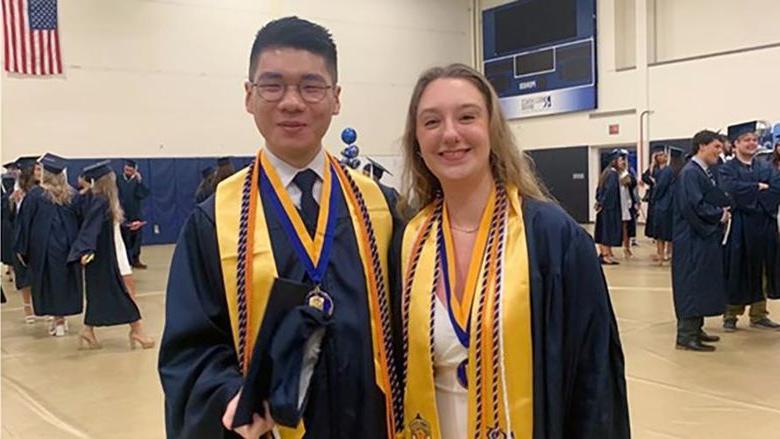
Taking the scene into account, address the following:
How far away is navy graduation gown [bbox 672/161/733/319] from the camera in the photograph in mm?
5844

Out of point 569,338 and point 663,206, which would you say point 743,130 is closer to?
point 663,206

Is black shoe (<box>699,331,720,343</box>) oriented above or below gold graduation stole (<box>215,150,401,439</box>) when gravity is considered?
below

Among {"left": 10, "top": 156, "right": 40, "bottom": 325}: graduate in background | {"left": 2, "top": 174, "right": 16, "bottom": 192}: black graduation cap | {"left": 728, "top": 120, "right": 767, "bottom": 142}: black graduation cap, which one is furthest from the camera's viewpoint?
{"left": 2, "top": 174, "right": 16, "bottom": 192}: black graduation cap

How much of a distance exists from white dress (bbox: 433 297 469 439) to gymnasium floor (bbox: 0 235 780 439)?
8.58 ft

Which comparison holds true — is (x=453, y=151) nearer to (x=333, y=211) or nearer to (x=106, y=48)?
(x=333, y=211)

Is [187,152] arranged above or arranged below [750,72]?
below

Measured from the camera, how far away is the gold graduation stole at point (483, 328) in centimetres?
171

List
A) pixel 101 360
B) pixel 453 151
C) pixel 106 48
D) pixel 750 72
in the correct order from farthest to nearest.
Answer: pixel 106 48 < pixel 750 72 < pixel 101 360 < pixel 453 151

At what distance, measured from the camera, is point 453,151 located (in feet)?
5.92

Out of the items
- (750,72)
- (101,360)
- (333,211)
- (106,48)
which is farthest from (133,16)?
(333,211)

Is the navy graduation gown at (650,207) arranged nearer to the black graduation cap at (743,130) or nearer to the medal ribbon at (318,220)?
the black graduation cap at (743,130)

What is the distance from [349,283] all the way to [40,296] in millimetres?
6555

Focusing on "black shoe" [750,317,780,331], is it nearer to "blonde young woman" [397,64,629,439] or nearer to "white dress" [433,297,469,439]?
"blonde young woman" [397,64,629,439]

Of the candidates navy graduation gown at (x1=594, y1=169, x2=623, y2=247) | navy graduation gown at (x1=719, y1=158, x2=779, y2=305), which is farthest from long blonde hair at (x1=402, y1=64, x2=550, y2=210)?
navy graduation gown at (x1=594, y1=169, x2=623, y2=247)
